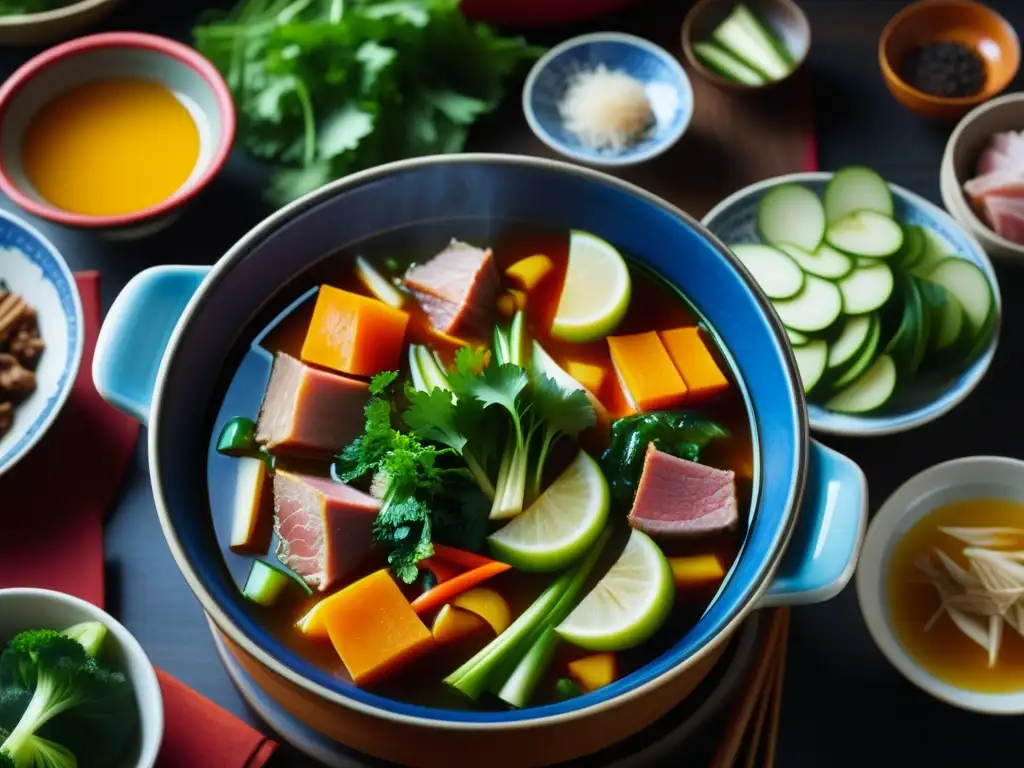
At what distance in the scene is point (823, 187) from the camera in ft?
5.75

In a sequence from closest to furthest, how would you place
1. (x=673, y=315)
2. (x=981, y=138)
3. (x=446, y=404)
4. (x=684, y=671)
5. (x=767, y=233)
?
1. (x=684, y=671)
2. (x=446, y=404)
3. (x=673, y=315)
4. (x=767, y=233)
5. (x=981, y=138)

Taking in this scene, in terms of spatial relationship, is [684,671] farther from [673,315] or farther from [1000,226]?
[1000,226]

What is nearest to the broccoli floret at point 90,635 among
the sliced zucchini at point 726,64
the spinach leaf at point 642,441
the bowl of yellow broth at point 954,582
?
the spinach leaf at point 642,441

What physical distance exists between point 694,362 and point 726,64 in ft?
2.47

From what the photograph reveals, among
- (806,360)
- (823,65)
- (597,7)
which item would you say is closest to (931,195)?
(823,65)

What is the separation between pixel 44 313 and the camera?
1591mm

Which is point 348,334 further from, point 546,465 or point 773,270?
point 773,270

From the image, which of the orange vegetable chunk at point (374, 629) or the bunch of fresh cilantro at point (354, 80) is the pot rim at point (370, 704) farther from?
the bunch of fresh cilantro at point (354, 80)

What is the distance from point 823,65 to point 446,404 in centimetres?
112

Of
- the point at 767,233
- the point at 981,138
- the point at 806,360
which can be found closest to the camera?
the point at 806,360

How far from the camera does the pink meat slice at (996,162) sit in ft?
5.83

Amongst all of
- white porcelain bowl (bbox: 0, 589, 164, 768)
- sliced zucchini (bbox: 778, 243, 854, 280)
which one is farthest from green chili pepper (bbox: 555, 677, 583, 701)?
sliced zucchini (bbox: 778, 243, 854, 280)

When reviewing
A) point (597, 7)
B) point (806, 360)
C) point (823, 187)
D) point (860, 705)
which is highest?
point (597, 7)

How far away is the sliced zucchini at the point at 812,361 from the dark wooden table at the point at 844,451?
10cm
